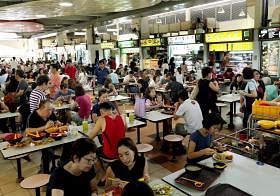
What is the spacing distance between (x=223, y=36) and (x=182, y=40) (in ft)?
7.44

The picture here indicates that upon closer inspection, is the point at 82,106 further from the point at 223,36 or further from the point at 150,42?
the point at 150,42

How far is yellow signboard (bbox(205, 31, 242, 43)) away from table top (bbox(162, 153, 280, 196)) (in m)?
7.24

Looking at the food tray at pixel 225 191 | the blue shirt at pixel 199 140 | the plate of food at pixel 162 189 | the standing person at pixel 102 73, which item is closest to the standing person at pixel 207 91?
the blue shirt at pixel 199 140

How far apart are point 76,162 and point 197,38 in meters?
9.52

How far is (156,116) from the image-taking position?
18.6ft

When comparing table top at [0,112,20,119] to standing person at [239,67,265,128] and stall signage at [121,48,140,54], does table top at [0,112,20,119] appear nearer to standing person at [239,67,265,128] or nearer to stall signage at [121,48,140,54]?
standing person at [239,67,265,128]

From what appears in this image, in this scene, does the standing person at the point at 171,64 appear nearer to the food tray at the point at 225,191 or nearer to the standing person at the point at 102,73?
the standing person at the point at 102,73

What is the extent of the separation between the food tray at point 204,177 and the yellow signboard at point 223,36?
7656 mm

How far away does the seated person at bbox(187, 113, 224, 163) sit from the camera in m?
3.28

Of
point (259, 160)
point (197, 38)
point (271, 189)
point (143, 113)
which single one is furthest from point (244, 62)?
point (271, 189)

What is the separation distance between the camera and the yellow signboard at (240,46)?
9.48 m

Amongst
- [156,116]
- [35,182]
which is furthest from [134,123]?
[35,182]

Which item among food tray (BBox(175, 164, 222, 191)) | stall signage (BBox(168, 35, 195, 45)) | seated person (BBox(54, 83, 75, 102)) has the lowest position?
food tray (BBox(175, 164, 222, 191))

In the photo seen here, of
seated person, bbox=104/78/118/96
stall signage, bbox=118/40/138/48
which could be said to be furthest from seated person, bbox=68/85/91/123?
stall signage, bbox=118/40/138/48
